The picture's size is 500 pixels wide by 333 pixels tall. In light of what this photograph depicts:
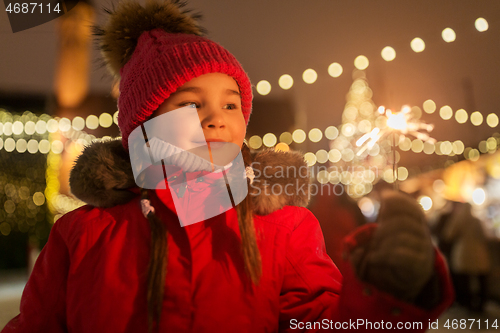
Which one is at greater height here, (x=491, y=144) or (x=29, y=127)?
(x=29, y=127)

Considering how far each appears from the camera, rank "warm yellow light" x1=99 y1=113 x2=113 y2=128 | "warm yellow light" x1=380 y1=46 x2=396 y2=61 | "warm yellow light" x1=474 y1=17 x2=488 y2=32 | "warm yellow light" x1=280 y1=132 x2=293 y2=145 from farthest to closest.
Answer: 1. "warm yellow light" x1=99 y1=113 x2=113 y2=128
2. "warm yellow light" x1=280 y1=132 x2=293 y2=145
3. "warm yellow light" x1=380 y1=46 x2=396 y2=61
4. "warm yellow light" x1=474 y1=17 x2=488 y2=32

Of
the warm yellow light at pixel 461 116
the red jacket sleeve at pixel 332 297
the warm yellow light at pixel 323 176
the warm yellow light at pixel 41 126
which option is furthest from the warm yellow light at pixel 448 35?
the warm yellow light at pixel 41 126

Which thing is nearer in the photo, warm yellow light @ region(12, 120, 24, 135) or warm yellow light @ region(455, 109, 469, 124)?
warm yellow light @ region(455, 109, 469, 124)

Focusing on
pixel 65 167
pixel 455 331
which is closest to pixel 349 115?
pixel 455 331

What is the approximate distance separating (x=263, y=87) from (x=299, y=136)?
348mm

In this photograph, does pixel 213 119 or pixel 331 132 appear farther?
pixel 331 132

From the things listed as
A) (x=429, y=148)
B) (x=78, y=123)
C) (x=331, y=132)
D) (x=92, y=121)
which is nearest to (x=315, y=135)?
(x=331, y=132)

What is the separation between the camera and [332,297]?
77 cm

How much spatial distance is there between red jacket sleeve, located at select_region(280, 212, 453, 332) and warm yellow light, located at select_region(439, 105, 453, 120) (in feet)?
2.89

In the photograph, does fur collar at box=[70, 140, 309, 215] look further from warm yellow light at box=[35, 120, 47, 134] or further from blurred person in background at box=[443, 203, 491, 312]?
warm yellow light at box=[35, 120, 47, 134]

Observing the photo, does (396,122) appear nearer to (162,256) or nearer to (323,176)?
(162,256)

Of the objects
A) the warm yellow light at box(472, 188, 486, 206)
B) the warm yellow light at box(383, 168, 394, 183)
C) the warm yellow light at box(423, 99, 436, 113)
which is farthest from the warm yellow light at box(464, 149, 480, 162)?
the warm yellow light at box(383, 168, 394, 183)

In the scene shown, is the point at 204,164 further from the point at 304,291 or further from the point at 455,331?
the point at 455,331

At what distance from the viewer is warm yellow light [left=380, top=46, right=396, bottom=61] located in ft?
4.82
